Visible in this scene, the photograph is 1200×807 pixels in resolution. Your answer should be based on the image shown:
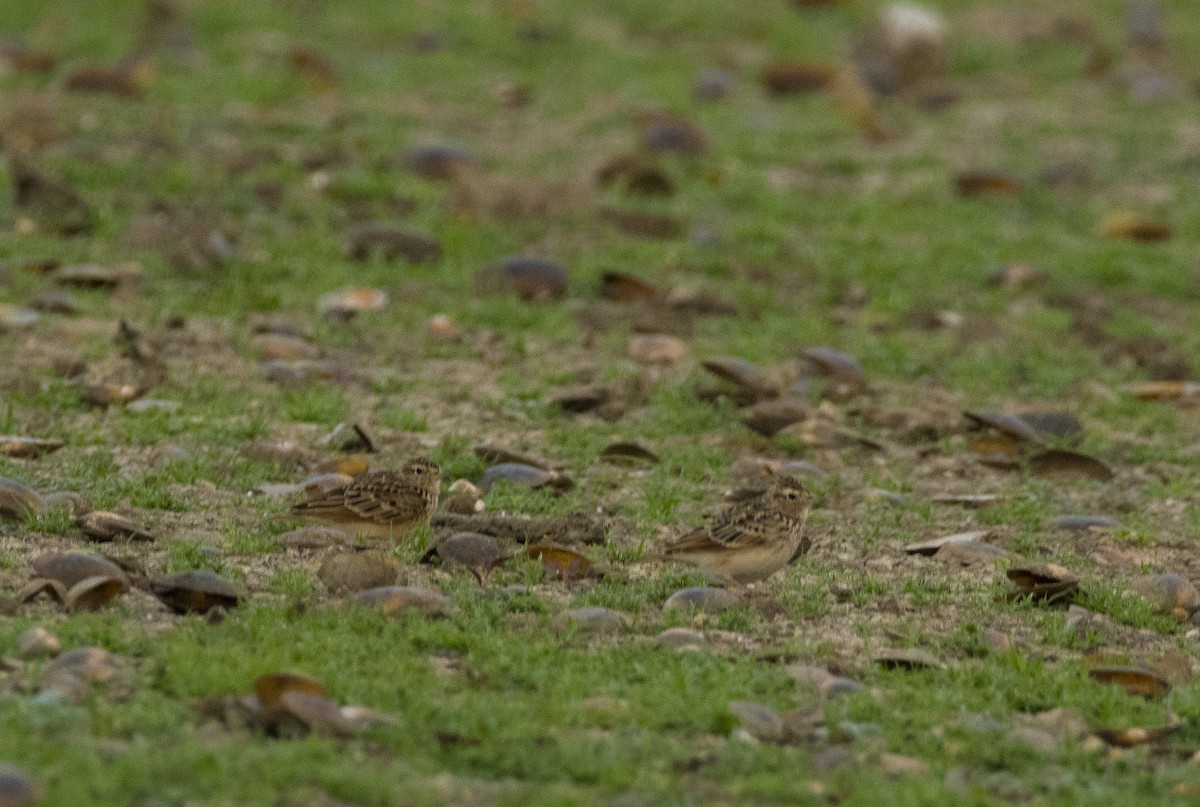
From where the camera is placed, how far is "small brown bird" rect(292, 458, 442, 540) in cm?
775

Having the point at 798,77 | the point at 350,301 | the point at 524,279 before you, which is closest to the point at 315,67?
the point at 798,77

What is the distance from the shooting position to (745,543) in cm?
746

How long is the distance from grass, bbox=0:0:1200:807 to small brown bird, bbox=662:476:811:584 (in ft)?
0.37

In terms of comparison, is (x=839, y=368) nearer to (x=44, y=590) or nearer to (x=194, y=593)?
(x=194, y=593)

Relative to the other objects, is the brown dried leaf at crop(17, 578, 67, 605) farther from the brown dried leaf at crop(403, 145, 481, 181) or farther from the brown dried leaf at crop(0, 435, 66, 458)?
the brown dried leaf at crop(403, 145, 481, 181)

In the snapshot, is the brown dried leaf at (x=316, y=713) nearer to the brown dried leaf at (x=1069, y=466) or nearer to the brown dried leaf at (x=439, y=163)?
the brown dried leaf at (x=1069, y=466)

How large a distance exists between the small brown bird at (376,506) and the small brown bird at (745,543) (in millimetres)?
1018

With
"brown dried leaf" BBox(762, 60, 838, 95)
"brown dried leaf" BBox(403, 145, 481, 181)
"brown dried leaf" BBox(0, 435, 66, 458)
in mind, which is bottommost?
"brown dried leaf" BBox(0, 435, 66, 458)

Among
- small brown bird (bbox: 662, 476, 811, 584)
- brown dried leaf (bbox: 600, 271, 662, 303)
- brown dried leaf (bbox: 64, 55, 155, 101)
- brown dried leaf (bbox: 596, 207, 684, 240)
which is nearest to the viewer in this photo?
small brown bird (bbox: 662, 476, 811, 584)

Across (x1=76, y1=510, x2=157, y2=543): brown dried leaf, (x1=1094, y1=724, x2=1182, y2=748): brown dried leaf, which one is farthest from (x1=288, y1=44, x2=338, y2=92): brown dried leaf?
(x1=1094, y1=724, x2=1182, y2=748): brown dried leaf

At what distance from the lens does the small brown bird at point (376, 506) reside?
7750 mm

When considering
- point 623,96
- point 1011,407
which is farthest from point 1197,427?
point 623,96

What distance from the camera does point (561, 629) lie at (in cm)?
686

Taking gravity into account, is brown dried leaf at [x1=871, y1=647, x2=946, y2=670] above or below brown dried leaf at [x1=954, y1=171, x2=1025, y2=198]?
below
